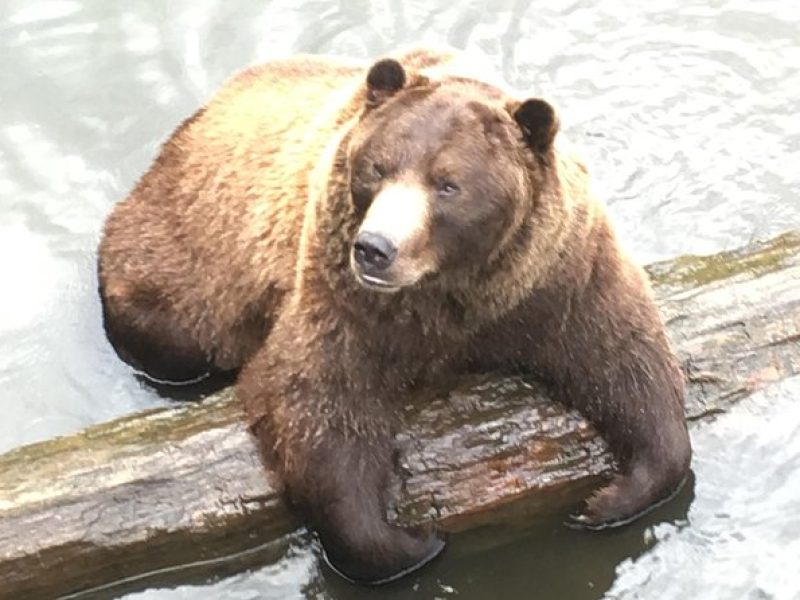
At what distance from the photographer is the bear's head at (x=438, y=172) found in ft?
15.7

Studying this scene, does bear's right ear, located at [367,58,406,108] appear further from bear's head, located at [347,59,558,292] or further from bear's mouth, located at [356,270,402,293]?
bear's mouth, located at [356,270,402,293]

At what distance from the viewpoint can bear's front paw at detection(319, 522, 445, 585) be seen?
5.65m

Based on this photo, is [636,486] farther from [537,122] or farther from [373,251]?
[373,251]

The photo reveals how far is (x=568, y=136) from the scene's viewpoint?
845 centimetres

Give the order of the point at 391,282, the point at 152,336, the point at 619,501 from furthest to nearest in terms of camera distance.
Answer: the point at 152,336
the point at 619,501
the point at 391,282

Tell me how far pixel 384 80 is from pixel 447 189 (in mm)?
508

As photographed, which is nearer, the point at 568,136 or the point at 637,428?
the point at 637,428

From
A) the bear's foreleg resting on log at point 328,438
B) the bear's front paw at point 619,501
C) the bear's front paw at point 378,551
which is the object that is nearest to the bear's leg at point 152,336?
the bear's foreleg resting on log at point 328,438

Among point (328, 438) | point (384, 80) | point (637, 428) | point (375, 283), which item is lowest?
point (637, 428)

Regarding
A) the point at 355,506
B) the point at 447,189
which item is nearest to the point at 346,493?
the point at 355,506

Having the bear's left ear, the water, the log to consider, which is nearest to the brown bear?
the bear's left ear

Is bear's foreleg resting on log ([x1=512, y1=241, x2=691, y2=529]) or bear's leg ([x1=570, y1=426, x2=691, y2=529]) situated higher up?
bear's foreleg resting on log ([x1=512, y1=241, x2=691, y2=529])

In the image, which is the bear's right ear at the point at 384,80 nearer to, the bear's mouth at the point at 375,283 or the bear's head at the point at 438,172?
the bear's head at the point at 438,172

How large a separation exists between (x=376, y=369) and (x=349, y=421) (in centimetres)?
23
